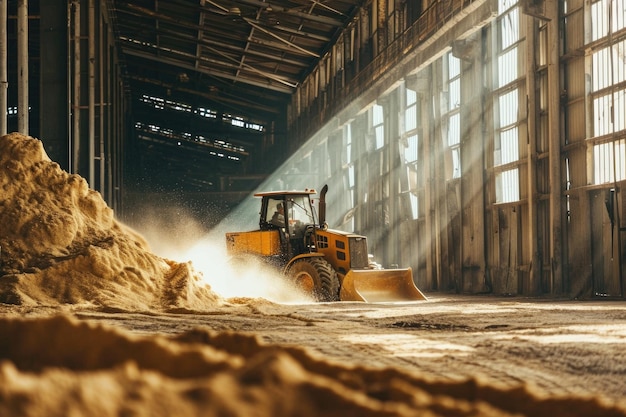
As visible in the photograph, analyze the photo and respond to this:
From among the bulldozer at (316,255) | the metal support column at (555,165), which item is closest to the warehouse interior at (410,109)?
the metal support column at (555,165)

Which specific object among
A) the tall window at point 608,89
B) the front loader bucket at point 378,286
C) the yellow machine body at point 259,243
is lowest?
the front loader bucket at point 378,286

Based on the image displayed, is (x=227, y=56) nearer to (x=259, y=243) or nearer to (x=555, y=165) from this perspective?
(x=259, y=243)

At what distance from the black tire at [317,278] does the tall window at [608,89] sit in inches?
193

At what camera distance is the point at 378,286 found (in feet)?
50.8

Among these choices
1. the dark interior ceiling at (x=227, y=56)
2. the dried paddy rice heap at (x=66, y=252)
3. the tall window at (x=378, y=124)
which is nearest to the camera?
the dried paddy rice heap at (x=66, y=252)

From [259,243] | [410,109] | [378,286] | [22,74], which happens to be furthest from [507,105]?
[22,74]

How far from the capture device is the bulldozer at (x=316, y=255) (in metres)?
15.0

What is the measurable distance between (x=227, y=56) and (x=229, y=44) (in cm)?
79

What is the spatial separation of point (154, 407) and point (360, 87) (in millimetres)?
25715

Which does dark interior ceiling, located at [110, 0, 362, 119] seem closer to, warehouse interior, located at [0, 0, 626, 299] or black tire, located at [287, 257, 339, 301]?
warehouse interior, located at [0, 0, 626, 299]

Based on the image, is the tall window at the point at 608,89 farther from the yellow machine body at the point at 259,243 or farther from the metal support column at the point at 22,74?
the metal support column at the point at 22,74

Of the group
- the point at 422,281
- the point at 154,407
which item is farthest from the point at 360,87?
the point at 154,407

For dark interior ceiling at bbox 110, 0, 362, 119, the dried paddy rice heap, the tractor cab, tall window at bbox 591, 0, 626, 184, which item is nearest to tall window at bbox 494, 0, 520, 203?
tall window at bbox 591, 0, 626, 184

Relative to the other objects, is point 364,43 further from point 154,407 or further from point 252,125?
point 154,407
